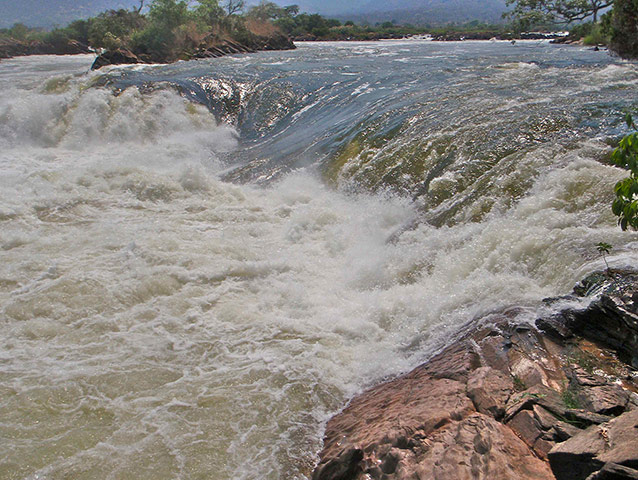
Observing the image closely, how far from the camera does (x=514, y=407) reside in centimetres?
242

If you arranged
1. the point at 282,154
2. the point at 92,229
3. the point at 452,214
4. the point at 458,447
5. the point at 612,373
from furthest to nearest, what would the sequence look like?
1. the point at 282,154
2. the point at 92,229
3. the point at 452,214
4. the point at 612,373
5. the point at 458,447

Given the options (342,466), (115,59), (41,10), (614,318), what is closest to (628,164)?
(614,318)

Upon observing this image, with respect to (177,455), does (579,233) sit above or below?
above

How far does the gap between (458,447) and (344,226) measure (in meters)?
3.92

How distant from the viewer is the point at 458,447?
223 cm

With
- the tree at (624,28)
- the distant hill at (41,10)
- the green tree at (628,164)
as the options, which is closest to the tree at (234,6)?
the tree at (624,28)

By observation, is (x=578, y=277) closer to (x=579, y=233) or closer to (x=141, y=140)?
(x=579, y=233)

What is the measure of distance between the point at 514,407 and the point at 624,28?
1392cm

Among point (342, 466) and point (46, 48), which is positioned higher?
point (46, 48)

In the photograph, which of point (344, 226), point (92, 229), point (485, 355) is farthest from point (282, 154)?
point (485, 355)

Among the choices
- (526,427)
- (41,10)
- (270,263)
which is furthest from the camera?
(41,10)

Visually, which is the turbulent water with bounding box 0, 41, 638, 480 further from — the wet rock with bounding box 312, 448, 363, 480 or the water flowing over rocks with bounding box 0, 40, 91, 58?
the water flowing over rocks with bounding box 0, 40, 91, 58

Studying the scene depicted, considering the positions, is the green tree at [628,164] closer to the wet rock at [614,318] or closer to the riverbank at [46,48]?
the wet rock at [614,318]

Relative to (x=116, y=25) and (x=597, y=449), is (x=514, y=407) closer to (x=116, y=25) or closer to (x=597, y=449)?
(x=597, y=449)
